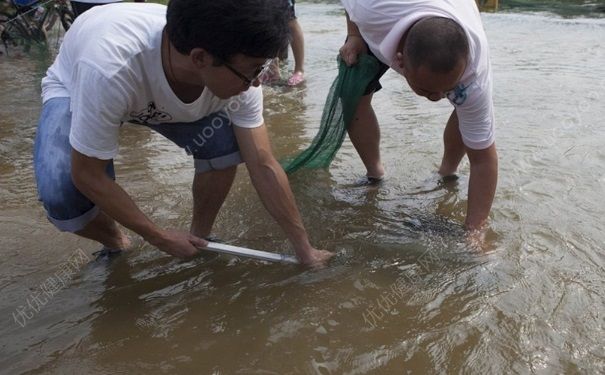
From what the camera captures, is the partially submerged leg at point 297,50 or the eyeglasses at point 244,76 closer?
the eyeglasses at point 244,76

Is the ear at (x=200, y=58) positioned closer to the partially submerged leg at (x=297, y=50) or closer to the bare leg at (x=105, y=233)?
the bare leg at (x=105, y=233)

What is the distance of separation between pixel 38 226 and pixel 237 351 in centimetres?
137

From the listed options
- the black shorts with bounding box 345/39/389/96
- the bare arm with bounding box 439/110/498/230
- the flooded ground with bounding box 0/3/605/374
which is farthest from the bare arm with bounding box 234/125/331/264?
the black shorts with bounding box 345/39/389/96

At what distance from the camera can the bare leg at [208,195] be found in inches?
92.7

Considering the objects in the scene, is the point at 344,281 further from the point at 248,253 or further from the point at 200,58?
the point at 200,58

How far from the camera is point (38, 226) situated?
2635mm

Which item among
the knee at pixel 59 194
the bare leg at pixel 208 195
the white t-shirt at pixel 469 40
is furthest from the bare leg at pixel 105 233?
the white t-shirt at pixel 469 40

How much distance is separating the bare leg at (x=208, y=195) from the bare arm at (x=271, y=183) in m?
0.18

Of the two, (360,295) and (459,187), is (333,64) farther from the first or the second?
(360,295)

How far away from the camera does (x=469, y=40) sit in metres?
2.04

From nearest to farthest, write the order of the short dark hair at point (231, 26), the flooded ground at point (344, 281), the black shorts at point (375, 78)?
the short dark hair at point (231, 26) → the flooded ground at point (344, 281) → the black shorts at point (375, 78)

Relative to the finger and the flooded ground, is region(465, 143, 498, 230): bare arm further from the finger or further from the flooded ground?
the finger


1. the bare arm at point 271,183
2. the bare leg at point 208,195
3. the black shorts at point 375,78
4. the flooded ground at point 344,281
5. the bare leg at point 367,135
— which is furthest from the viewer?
the bare leg at point 367,135

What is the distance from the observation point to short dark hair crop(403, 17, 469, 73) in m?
1.94
